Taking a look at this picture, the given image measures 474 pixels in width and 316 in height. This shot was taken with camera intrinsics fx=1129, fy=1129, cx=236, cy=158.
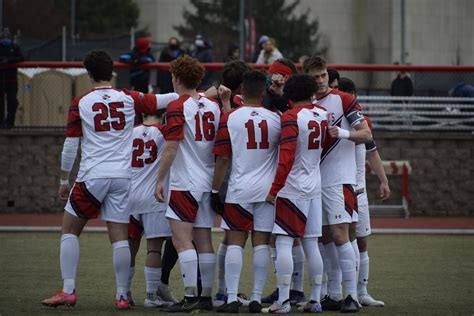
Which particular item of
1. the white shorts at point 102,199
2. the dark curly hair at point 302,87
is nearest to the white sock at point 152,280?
the white shorts at point 102,199

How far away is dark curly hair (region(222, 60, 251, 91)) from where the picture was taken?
33.9 feet

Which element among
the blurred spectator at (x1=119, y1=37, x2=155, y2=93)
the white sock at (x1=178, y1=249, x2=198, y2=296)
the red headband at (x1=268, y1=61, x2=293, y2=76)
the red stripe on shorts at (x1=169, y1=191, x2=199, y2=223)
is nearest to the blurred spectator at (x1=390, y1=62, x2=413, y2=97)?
the blurred spectator at (x1=119, y1=37, x2=155, y2=93)

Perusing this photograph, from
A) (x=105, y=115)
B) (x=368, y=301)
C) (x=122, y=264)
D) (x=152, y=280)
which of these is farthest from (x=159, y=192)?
(x=368, y=301)

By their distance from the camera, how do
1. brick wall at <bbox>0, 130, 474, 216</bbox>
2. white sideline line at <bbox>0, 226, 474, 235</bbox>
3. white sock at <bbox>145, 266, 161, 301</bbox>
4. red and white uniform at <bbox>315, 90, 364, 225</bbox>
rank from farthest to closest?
brick wall at <bbox>0, 130, 474, 216</bbox> < white sideline line at <bbox>0, 226, 474, 235</bbox> < white sock at <bbox>145, 266, 161, 301</bbox> < red and white uniform at <bbox>315, 90, 364, 225</bbox>

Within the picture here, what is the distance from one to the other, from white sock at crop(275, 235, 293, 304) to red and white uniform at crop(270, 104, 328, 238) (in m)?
0.08

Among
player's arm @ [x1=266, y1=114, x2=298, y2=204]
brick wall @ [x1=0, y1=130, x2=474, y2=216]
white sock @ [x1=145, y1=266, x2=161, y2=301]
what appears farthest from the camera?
brick wall @ [x1=0, y1=130, x2=474, y2=216]

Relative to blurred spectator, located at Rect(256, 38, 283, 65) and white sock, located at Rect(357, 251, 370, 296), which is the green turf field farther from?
blurred spectator, located at Rect(256, 38, 283, 65)

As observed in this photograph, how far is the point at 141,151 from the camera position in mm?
10414

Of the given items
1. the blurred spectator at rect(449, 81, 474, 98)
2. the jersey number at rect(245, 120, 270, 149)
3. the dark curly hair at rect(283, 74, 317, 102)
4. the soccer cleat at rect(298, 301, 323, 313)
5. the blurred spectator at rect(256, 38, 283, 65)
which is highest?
the blurred spectator at rect(256, 38, 283, 65)

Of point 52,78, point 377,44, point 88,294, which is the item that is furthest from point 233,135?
point 377,44

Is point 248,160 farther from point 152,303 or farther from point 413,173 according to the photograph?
point 413,173

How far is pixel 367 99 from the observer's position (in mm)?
21000

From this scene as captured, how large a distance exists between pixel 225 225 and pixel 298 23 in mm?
41322

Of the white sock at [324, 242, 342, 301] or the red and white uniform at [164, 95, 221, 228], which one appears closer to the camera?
the red and white uniform at [164, 95, 221, 228]
